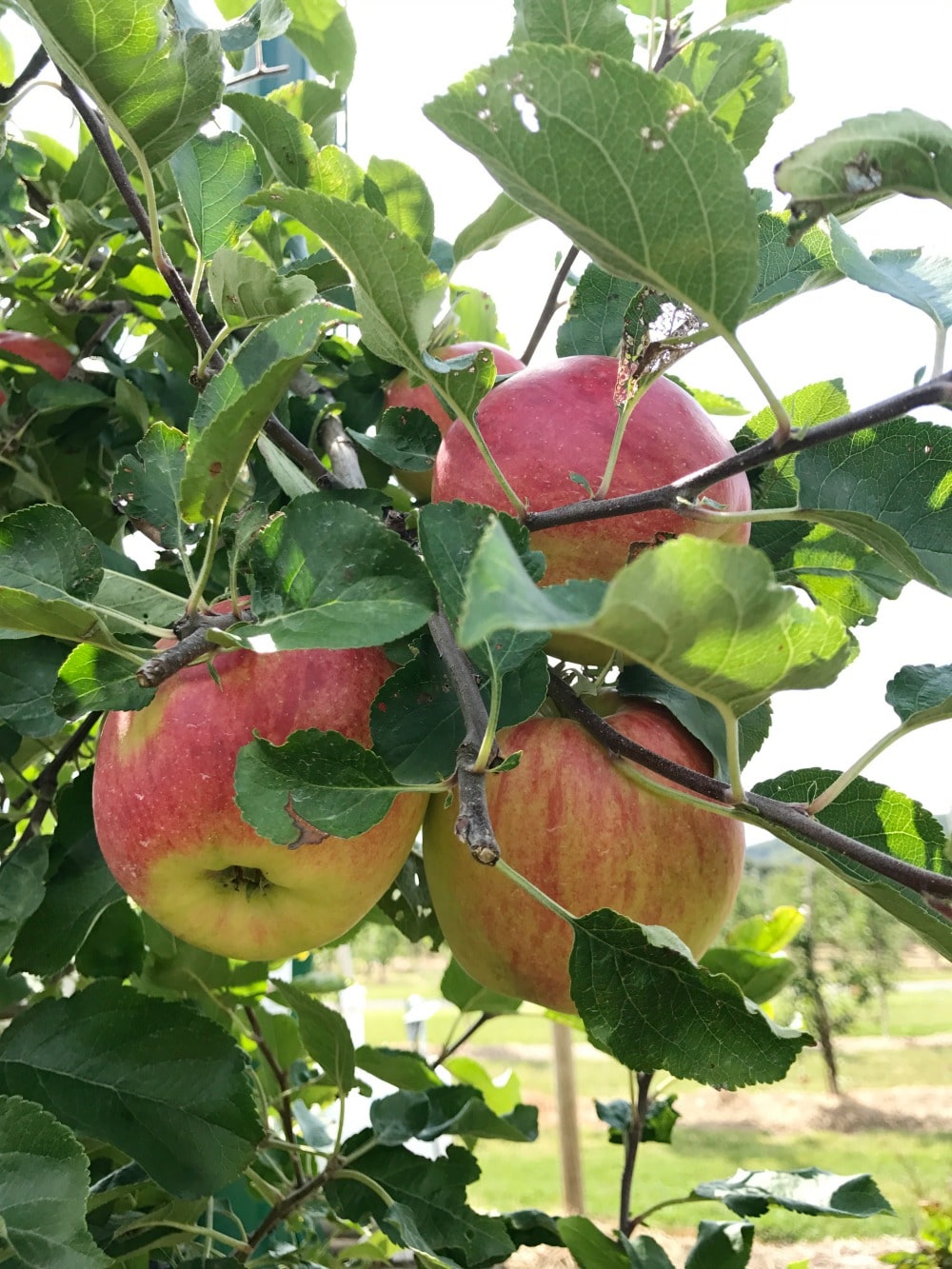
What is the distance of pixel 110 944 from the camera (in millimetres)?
696

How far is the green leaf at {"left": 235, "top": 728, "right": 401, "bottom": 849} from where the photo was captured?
361mm

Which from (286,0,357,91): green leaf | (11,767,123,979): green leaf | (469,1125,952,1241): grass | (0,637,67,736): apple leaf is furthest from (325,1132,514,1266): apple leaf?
(469,1125,952,1241): grass

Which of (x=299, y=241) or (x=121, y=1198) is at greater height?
(x=299, y=241)

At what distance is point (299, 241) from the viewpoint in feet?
2.68

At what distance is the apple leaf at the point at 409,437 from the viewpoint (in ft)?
1.61

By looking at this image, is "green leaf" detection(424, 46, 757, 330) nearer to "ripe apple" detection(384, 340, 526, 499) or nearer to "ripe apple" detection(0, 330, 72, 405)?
"ripe apple" detection(384, 340, 526, 499)

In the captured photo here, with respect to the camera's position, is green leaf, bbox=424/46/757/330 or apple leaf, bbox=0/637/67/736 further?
apple leaf, bbox=0/637/67/736

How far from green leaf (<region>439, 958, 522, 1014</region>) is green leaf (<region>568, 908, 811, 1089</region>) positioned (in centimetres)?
57

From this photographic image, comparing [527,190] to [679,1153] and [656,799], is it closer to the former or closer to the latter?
[656,799]

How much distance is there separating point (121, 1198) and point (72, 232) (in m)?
0.64

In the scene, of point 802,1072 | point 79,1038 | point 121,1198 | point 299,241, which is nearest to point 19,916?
point 79,1038

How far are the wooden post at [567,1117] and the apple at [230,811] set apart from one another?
5.21ft

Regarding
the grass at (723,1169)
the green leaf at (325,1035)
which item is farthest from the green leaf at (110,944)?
the grass at (723,1169)

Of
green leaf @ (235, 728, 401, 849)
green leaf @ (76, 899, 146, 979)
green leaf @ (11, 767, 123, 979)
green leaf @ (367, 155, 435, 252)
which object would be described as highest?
green leaf @ (367, 155, 435, 252)
